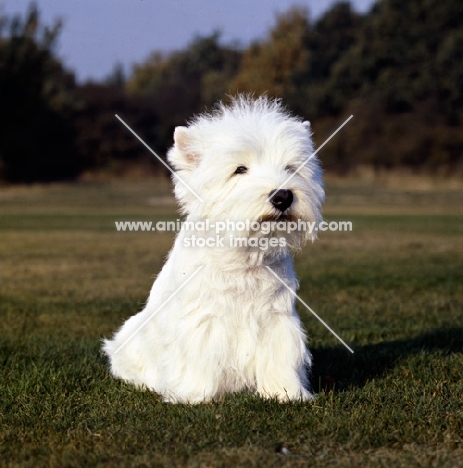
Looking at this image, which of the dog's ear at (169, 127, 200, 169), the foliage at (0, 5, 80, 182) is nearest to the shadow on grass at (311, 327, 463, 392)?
the dog's ear at (169, 127, 200, 169)

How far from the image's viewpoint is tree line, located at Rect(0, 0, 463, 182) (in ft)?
154

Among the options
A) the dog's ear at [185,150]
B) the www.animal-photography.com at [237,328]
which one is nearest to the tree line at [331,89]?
the www.animal-photography.com at [237,328]

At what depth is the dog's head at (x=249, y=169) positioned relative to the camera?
5562 mm

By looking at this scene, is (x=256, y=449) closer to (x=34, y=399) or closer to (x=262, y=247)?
(x=262, y=247)

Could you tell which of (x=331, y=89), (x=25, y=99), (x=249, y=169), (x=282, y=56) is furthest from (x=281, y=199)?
(x=282, y=56)

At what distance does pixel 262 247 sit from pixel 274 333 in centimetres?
62

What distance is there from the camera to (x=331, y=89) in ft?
174

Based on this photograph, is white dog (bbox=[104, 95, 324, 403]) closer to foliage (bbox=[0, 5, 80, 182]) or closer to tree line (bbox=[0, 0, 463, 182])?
tree line (bbox=[0, 0, 463, 182])

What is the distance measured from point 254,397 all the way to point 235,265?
90 centimetres

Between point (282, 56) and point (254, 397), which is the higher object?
point (282, 56)

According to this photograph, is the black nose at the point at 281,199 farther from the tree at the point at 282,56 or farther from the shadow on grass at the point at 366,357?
the tree at the point at 282,56

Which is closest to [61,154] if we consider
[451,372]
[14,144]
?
[14,144]

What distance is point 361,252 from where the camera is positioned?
18.5 meters

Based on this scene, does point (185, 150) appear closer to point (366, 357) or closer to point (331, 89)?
point (366, 357)
